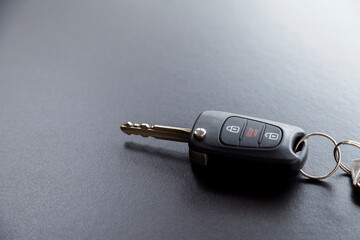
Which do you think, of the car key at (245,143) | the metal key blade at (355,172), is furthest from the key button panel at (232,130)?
the metal key blade at (355,172)

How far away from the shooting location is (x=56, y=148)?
0.79 metres

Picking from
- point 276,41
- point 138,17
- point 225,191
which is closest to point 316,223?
point 225,191

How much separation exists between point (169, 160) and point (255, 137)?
6.6 inches

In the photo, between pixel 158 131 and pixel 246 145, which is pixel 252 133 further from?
pixel 158 131

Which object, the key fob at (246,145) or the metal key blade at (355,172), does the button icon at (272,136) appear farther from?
the metal key blade at (355,172)

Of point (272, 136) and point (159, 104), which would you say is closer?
point (272, 136)

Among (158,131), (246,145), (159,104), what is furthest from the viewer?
(159,104)

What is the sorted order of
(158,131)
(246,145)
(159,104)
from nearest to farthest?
1. (246,145)
2. (158,131)
3. (159,104)

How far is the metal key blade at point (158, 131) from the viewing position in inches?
28.7

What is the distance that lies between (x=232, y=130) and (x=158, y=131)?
0.14 metres

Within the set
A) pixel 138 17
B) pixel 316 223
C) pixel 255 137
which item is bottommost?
pixel 316 223

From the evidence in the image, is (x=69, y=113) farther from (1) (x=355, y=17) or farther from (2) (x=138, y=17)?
(1) (x=355, y=17)

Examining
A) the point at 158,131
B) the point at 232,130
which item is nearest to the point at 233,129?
the point at 232,130

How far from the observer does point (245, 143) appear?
648 millimetres
